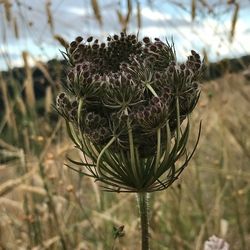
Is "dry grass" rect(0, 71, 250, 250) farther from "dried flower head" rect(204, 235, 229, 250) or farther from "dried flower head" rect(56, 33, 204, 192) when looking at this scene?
"dried flower head" rect(56, 33, 204, 192)

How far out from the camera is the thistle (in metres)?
1.28

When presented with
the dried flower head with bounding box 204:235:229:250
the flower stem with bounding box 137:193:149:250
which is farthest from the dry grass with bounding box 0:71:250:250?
the flower stem with bounding box 137:193:149:250

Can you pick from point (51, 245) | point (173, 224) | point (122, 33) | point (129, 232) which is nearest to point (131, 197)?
point (173, 224)

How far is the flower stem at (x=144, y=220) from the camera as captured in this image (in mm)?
1384

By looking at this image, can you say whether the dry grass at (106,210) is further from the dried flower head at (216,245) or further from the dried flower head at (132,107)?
the dried flower head at (132,107)

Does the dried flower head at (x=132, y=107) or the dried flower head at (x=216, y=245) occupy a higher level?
the dried flower head at (x=132, y=107)

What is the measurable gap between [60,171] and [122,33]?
202 cm

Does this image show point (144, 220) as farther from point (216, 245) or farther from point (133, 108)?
point (216, 245)

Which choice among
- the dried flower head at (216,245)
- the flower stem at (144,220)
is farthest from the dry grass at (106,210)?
the flower stem at (144,220)

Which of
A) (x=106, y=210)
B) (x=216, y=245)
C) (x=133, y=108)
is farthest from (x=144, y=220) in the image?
(x=106, y=210)

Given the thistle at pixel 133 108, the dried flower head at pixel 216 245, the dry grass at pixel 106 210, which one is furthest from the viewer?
the dry grass at pixel 106 210

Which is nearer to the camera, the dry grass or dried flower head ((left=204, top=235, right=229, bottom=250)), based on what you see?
dried flower head ((left=204, top=235, right=229, bottom=250))

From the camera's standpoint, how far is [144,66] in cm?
131

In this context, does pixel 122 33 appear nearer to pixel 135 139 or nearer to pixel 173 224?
pixel 135 139
